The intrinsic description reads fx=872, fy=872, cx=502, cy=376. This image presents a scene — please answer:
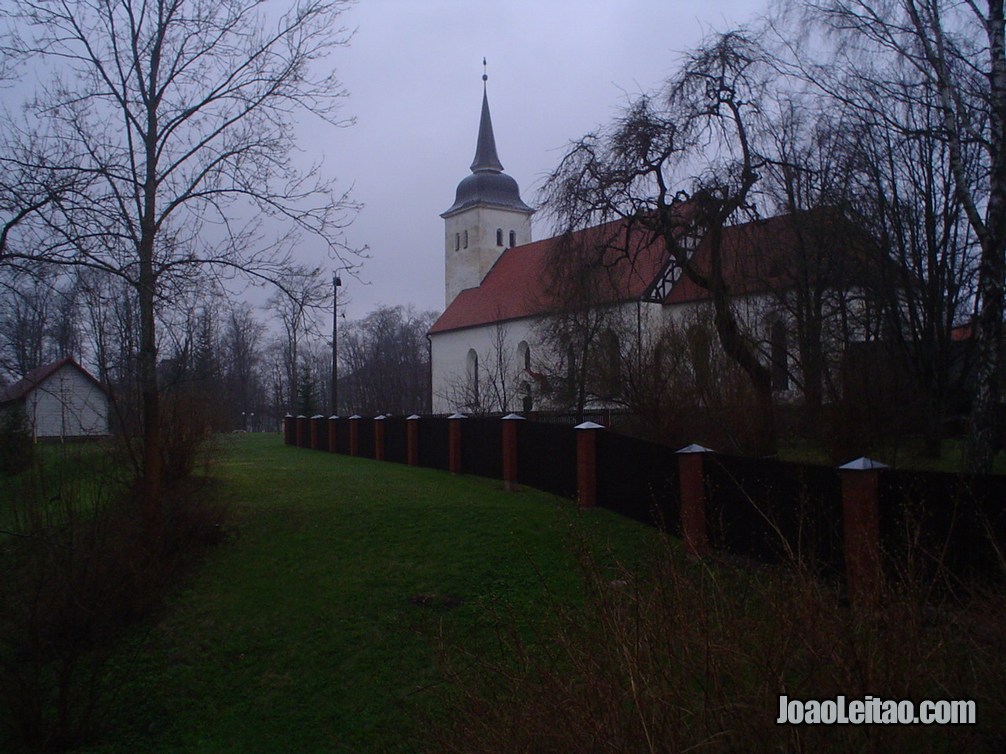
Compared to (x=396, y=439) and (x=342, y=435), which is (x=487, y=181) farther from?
(x=396, y=439)

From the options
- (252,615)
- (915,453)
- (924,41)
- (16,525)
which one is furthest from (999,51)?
(16,525)

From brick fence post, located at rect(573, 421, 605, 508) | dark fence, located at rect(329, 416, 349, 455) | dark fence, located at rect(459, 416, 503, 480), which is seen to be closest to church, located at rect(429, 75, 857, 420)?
dark fence, located at rect(459, 416, 503, 480)

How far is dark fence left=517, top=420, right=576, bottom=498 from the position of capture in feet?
47.7

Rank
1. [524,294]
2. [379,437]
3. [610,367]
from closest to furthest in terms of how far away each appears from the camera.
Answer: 1. [610,367]
2. [379,437]
3. [524,294]

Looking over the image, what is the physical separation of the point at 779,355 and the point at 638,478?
8020 millimetres

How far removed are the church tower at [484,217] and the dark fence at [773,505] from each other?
47.9 m

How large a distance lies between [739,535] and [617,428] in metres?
6.48

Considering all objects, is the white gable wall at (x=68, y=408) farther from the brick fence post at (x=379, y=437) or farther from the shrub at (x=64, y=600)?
the brick fence post at (x=379, y=437)

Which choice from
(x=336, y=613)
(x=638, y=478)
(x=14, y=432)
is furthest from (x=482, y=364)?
(x=336, y=613)

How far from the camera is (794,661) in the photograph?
354 centimetres

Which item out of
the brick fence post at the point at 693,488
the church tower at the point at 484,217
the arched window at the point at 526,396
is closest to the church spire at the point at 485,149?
the church tower at the point at 484,217

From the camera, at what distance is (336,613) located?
1011 centimetres

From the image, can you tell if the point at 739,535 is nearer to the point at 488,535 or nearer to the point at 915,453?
the point at 488,535

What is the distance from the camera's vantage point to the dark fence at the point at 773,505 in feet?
28.0
